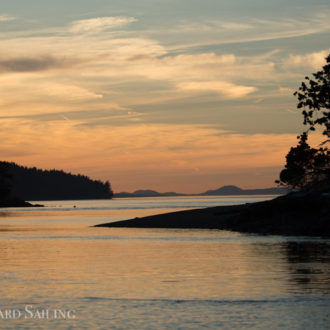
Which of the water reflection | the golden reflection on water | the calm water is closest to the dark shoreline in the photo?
the water reflection

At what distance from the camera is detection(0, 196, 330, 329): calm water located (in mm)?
22125

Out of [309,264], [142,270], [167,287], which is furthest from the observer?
[309,264]

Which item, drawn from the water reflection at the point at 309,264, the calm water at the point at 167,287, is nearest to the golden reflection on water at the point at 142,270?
the calm water at the point at 167,287

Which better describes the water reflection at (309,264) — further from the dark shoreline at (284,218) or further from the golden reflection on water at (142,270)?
the dark shoreline at (284,218)

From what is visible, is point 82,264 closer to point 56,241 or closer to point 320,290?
point 320,290

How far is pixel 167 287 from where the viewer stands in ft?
96.6

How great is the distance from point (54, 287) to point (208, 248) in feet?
72.8

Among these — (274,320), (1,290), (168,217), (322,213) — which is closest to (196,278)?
(1,290)

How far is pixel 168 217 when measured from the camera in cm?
9125

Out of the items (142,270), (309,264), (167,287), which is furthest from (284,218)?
(167,287)

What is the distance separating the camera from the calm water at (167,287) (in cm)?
2212

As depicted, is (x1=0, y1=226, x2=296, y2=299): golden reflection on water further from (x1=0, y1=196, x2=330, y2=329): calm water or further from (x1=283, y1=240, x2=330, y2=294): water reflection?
(x1=283, y1=240, x2=330, y2=294): water reflection

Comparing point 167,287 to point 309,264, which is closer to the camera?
point 167,287

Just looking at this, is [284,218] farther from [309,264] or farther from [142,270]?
[142,270]
